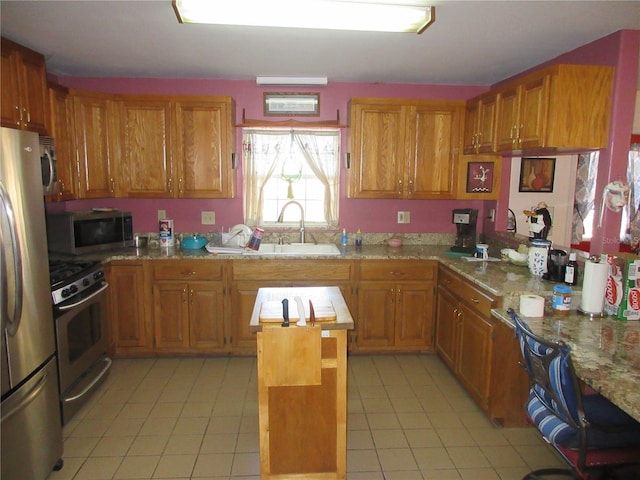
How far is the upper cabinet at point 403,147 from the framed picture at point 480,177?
15cm

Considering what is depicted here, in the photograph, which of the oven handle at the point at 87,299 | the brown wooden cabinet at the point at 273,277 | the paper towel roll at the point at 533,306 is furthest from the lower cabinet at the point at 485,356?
the oven handle at the point at 87,299

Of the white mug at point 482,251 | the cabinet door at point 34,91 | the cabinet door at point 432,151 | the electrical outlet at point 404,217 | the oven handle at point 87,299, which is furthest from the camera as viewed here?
the electrical outlet at point 404,217

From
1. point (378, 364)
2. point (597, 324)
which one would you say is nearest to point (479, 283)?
point (597, 324)

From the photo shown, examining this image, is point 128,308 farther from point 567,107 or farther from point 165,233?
point 567,107

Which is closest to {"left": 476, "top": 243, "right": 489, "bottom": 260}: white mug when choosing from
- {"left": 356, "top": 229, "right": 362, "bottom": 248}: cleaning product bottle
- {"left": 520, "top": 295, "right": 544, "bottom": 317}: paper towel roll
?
{"left": 356, "top": 229, "right": 362, "bottom": 248}: cleaning product bottle

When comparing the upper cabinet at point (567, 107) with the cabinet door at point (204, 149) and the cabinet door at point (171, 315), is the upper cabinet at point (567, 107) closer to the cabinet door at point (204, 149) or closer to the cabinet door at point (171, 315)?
the cabinet door at point (204, 149)

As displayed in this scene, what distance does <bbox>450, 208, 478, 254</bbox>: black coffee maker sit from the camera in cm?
361

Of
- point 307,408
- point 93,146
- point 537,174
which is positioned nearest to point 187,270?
point 93,146

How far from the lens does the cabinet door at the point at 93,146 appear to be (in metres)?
3.42

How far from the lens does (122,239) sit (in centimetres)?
366

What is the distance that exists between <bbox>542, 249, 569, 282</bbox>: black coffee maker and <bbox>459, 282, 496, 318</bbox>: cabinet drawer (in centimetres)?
40

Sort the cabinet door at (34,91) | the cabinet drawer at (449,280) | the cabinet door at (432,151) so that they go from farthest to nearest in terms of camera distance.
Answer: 1. the cabinet door at (432,151)
2. the cabinet drawer at (449,280)
3. the cabinet door at (34,91)

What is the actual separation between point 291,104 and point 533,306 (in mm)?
2632

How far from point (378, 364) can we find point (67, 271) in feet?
7.75
